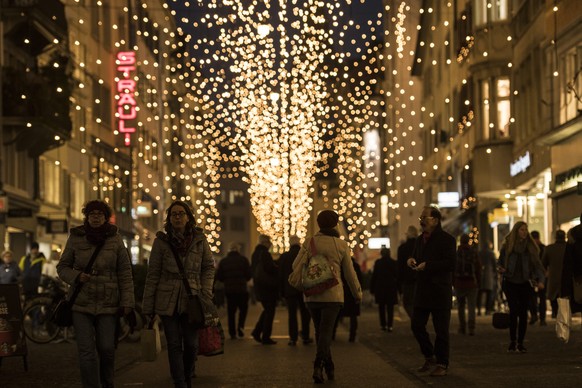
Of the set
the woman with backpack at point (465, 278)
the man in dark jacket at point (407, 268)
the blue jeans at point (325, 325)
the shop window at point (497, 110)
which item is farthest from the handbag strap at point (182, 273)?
the shop window at point (497, 110)

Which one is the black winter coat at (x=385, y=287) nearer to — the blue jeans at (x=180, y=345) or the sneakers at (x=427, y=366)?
the sneakers at (x=427, y=366)

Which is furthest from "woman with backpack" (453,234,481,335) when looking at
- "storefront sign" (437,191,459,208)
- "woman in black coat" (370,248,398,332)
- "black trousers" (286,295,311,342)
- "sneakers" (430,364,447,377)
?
"storefront sign" (437,191,459,208)

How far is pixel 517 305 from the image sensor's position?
19266 mm

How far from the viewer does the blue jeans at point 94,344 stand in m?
11.7

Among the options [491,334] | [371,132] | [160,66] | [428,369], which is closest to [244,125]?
[491,334]

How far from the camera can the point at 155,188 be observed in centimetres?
8256

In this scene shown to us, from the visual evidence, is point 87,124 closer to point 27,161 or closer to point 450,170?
point 27,161

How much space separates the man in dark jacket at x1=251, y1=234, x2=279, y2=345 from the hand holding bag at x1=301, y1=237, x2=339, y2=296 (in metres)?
8.81

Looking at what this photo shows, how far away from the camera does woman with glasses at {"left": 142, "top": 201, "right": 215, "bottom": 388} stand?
12.3 metres

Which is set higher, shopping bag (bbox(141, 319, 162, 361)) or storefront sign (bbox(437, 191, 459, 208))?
storefront sign (bbox(437, 191, 459, 208))

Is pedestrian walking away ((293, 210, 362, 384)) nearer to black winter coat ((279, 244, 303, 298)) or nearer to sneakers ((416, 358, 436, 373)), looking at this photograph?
sneakers ((416, 358, 436, 373))

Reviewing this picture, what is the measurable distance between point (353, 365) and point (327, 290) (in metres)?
3.23

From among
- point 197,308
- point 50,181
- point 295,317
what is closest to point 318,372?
point 197,308

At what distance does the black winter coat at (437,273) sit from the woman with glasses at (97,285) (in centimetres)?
469
